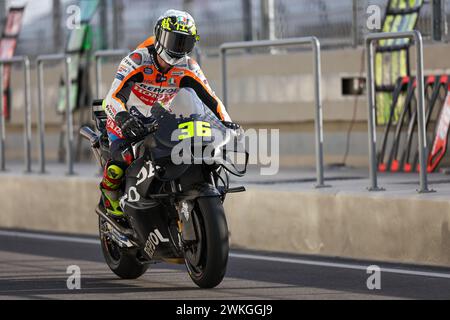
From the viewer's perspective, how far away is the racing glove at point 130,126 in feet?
30.3

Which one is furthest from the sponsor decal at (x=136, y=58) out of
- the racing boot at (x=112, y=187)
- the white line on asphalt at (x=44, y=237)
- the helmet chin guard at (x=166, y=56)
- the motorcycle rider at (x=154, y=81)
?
the white line on asphalt at (x=44, y=237)

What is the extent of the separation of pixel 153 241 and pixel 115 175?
684 millimetres

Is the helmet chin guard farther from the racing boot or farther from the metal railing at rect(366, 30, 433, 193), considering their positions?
the metal railing at rect(366, 30, 433, 193)

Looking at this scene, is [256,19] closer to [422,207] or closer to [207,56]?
[207,56]

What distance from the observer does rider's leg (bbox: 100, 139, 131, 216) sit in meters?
9.80

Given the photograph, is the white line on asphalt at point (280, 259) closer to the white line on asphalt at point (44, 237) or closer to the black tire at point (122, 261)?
the white line on asphalt at point (44, 237)

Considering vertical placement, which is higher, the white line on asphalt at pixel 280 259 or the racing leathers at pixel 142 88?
the racing leathers at pixel 142 88

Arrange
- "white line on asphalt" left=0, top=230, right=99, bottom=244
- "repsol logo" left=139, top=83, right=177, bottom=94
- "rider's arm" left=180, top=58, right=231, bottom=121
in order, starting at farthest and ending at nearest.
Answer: "white line on asphalt" left=0, top=230, right=99, bottom=244, "repsol logo" left=139, top=83, right=177, bottom=94, "rider's arm" left=180, top=58, right=231, bottom=121

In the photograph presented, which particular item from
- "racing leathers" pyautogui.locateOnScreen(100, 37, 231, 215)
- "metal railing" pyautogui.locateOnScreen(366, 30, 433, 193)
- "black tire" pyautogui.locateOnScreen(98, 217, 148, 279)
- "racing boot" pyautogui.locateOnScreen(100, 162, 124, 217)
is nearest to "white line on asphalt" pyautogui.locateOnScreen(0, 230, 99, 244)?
"black tire" pyautogui.locateOnScreen(98, 217, 148, 279)

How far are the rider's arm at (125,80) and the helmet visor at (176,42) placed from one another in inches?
10.1

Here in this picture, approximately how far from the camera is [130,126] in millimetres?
9273

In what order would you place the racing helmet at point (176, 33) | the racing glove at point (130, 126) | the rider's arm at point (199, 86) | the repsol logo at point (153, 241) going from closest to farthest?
the racing glove at point (130, 126) → the repsol logo at point (153, 241) → the racing helmet at point (176, 33) → the rider's arm at point (199, 86)

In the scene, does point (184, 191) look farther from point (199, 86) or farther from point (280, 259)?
point (280, 259)

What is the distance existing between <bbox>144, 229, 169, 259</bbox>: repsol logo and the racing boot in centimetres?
59
